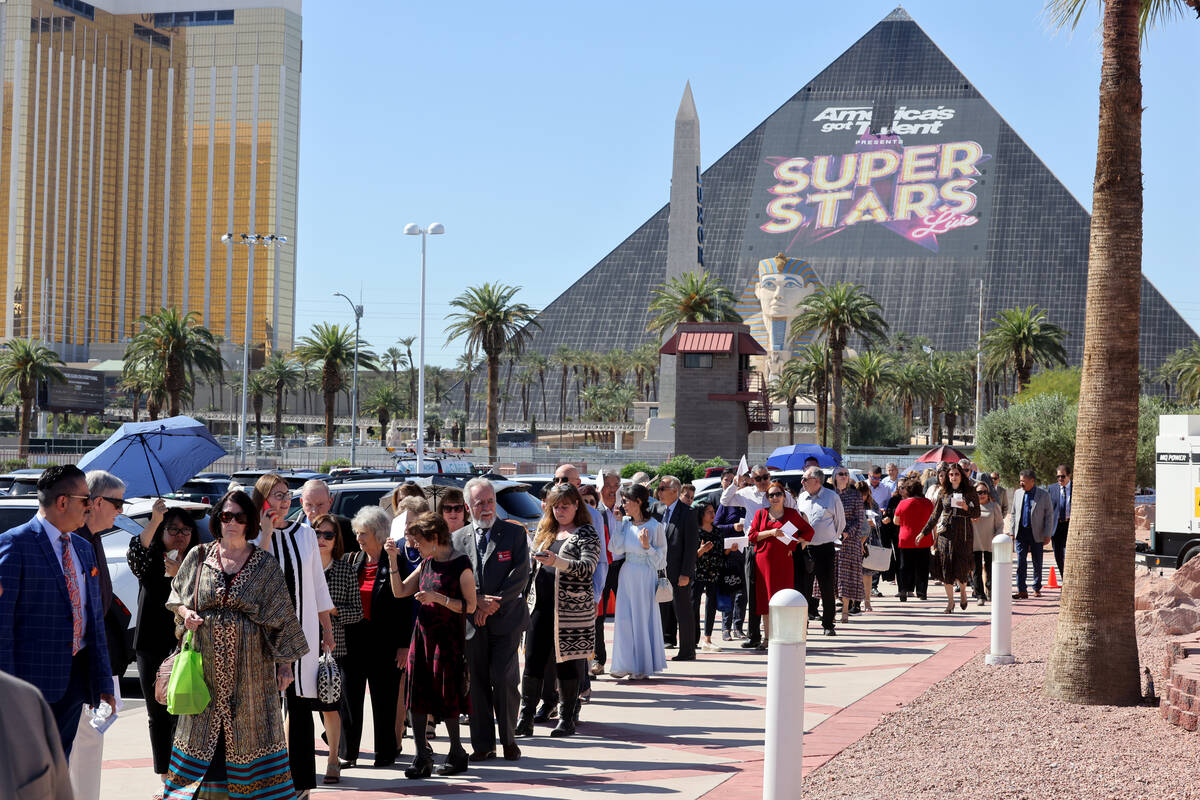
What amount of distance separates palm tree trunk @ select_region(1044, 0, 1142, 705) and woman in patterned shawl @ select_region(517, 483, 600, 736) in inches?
118

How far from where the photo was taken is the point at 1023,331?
177 feet

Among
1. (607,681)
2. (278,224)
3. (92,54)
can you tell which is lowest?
(607,681)

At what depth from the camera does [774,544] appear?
11.8 m

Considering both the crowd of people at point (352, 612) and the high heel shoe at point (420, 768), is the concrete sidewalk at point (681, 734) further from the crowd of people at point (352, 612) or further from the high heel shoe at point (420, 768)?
the crowd of people at point (352, 612)

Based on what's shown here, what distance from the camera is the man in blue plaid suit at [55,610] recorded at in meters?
4.96

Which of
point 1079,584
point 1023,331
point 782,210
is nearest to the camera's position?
point 1079,584

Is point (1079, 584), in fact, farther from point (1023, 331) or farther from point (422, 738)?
point (1023, 331)

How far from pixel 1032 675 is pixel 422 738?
4.78 metres

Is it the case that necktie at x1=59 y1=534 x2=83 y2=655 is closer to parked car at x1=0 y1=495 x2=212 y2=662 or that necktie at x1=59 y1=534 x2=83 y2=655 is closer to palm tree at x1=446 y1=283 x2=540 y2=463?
parked car at x1=0 y1=495 x2=212 y2=662

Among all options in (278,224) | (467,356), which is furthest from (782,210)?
(467,356)

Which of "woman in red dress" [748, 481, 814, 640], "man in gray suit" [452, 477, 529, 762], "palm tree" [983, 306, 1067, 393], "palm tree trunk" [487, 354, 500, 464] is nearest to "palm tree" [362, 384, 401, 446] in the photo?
"palm tree trunk" [487, 354, 500, 464]

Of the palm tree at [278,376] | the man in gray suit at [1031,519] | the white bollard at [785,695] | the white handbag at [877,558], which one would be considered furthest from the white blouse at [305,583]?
the palm tree at [278,376]

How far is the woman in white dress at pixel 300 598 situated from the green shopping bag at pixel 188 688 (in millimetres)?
651

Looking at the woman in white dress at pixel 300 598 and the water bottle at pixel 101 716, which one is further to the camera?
the woman in white dress at pixel 300 598
